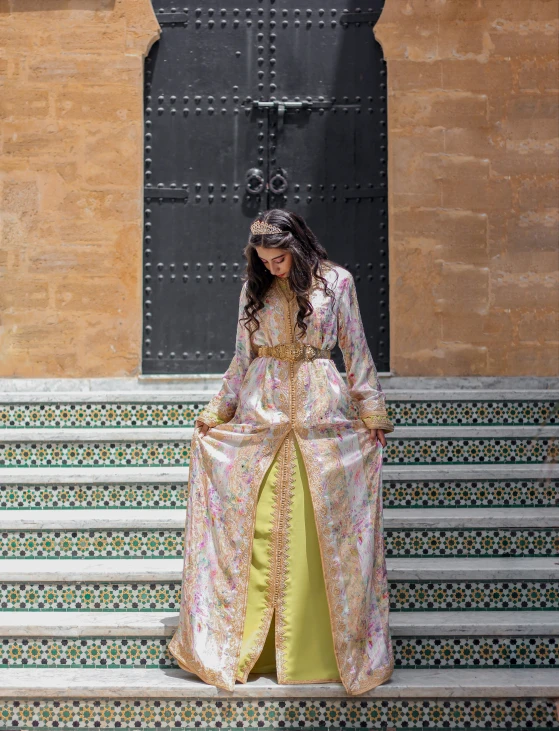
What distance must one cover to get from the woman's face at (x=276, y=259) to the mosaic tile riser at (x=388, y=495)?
155 centimetres

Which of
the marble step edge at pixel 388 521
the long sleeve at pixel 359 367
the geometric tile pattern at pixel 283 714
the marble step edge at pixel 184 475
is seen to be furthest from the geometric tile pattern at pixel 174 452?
the geometric tile pattern at pixel 283 714

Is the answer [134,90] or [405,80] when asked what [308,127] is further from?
[134,90]

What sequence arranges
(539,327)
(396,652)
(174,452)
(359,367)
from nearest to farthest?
1. (359,367)
2. (396,652)
3. (174,452)
4. (539,327)

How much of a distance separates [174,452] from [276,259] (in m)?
1.83

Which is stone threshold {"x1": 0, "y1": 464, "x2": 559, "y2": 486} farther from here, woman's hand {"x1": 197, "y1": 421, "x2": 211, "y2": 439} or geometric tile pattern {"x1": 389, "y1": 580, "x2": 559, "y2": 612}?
woman's hand {"x1": 197, "y1": 421, "x2": 211, "y2": 439}

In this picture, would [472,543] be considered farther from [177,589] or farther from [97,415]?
[97,415]

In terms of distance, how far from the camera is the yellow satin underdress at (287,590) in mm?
3486

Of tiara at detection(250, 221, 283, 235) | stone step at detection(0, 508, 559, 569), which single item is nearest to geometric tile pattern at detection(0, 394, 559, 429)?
stone step at detection(0, 508, 559, 569)

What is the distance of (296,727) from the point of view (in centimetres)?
347

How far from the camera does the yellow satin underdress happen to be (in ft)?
11.4

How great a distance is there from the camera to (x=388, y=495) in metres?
4.76

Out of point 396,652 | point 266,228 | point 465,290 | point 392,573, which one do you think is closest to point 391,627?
point 396,652

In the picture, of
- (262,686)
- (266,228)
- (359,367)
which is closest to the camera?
(262,686)

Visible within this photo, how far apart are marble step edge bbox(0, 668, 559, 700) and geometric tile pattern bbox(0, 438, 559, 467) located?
1.57 metres
